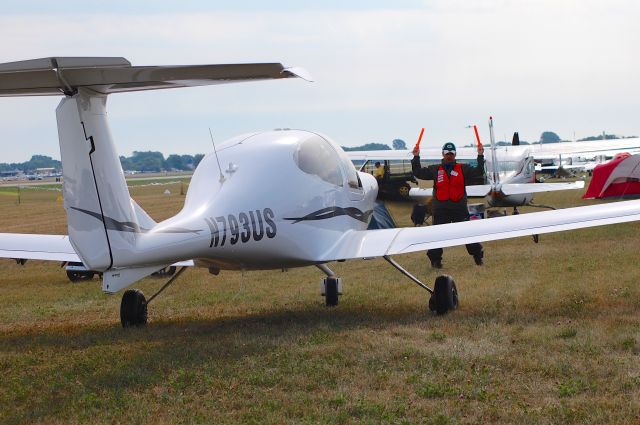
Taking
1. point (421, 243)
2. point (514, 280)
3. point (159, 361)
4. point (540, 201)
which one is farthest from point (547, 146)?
point (159, 361)

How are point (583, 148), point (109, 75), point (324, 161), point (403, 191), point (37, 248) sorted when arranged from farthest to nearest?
point (583, 148) < point (403, 191) < point (324, 161) < point (37, 248) < point (109, 75)

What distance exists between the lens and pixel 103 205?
7688 millimetres

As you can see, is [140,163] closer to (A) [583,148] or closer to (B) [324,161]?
(A) [583,148]

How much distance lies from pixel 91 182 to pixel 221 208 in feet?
6.41

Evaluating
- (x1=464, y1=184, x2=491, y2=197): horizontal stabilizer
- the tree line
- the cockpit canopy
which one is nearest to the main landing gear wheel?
the cockpit canopy

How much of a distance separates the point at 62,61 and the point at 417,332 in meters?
4.63

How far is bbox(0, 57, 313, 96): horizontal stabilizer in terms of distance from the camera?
678 cm

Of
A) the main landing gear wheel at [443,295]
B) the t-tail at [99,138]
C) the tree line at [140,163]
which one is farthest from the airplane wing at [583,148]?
the tree line at [140,163]

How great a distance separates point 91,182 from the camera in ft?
24.9

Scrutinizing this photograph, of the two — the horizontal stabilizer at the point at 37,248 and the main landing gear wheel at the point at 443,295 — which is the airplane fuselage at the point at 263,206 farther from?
the horizontal stabilizer at the point at 37,248

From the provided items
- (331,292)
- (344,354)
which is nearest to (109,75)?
(344,354)

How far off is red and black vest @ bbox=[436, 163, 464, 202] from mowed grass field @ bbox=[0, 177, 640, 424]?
137 cm

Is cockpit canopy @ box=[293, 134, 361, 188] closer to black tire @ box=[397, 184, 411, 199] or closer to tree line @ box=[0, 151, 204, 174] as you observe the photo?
black tire @ box=[397, 184, 411, 199]

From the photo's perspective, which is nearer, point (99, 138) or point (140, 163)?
point (99, 138)
